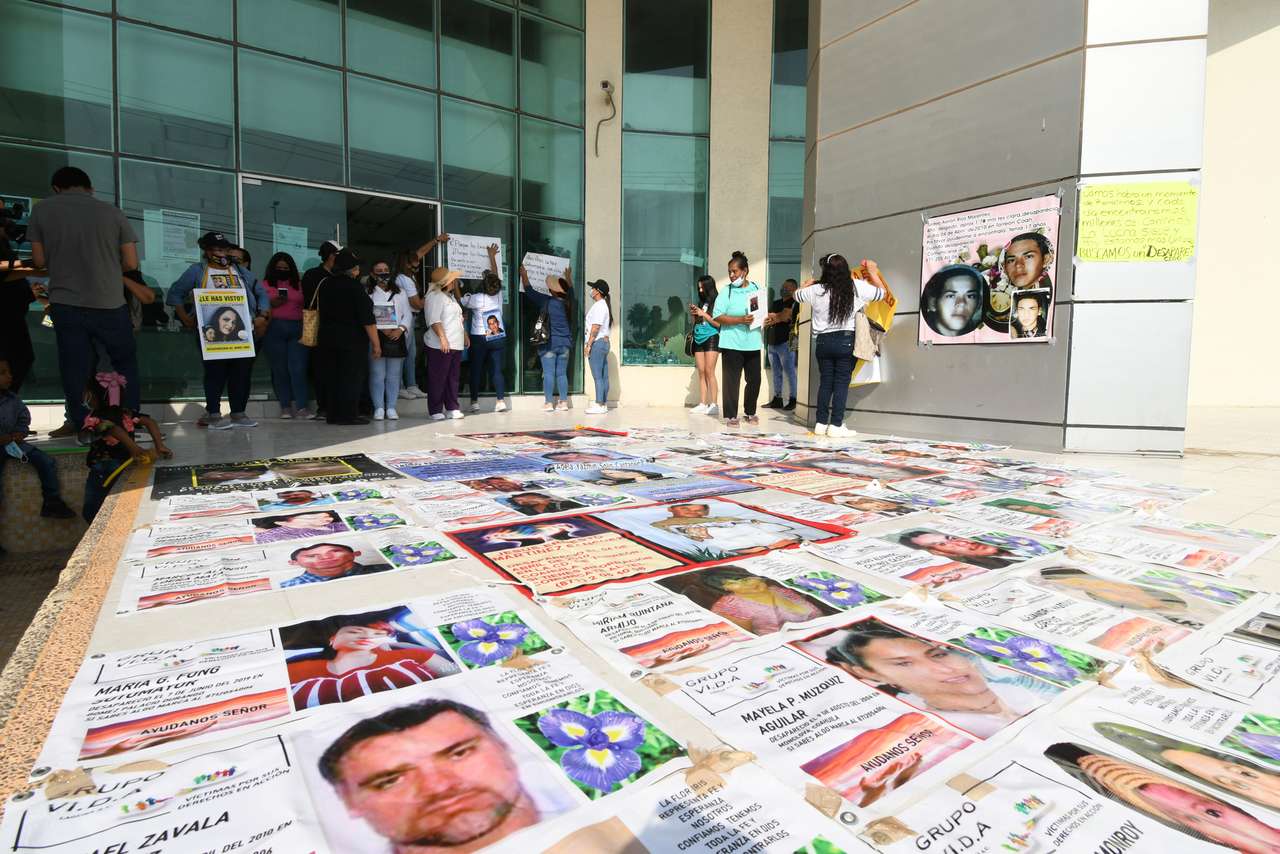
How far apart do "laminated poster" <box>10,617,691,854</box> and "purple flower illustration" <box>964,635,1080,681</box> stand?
795mm

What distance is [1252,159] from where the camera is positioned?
1059cm

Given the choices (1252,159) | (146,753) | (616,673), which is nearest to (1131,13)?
(616,673)

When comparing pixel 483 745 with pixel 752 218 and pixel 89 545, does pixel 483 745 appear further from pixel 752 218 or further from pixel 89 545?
pixel 752 218

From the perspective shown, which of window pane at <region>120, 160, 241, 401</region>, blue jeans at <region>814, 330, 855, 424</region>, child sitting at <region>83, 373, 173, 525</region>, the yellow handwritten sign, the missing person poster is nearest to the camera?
child sitting at <region>83, 373, 173, 525</region>

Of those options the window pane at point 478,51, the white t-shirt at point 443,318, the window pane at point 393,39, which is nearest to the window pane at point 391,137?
the window pane at point 393,39

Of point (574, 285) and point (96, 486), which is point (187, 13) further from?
point (96, 486)

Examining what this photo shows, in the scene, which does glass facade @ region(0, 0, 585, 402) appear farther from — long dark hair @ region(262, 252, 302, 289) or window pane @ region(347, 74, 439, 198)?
long dark hair @ region(262, 252, 302, 289)

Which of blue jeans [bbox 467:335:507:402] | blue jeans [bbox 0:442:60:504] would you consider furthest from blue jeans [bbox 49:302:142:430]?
blue jeans [bbox 467:335:507:402]

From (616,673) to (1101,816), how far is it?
81 centimetres

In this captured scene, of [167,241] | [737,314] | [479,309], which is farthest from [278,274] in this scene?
[737,314]

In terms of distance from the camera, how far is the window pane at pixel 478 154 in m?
8.14

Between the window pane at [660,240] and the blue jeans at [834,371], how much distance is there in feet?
12.6

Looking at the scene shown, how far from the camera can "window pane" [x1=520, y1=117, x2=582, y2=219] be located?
871cm

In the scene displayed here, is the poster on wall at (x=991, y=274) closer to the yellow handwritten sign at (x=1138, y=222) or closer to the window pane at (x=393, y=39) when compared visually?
the yellow handwritten sign at (x=1138, y=222)
